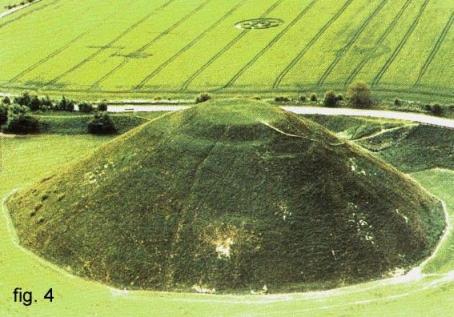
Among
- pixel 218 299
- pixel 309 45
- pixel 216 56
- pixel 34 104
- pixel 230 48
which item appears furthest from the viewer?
pixel 230 48

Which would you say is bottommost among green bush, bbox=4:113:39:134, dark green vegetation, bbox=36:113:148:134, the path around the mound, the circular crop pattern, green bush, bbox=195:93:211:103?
the path around the mound

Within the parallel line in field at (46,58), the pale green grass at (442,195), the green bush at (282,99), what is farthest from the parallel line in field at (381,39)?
the parallel line in field at (46,58)

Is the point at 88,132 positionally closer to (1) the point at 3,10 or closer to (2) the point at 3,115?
(2) the point at 3,115

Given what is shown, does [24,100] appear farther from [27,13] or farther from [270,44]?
[27,13]

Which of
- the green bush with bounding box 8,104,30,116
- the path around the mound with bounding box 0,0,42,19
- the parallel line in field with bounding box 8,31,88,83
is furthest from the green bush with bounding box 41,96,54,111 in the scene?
the path around the mound with bounding box 0,0,42,19

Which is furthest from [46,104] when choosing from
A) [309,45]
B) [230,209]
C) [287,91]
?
[230,209]

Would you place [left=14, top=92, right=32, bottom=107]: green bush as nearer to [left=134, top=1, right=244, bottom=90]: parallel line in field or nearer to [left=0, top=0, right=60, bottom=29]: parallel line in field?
[left=134, top=1, right=244, bottom=90]: parallel line in field

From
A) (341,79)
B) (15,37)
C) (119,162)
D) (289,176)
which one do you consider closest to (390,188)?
(289,176)
